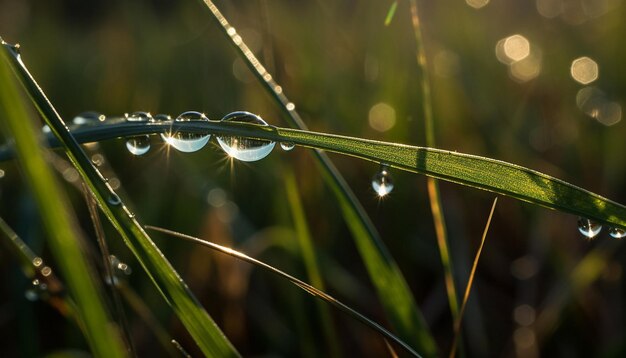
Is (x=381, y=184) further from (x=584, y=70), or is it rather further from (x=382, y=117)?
(x=584, y=70)

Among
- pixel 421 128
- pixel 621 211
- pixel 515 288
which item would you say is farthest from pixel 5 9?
pixel 621 211

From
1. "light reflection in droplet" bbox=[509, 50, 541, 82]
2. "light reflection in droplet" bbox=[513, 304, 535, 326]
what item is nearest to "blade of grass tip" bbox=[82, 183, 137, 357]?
"light reflection in droplet" bbox=[513, 304, 535, 326]

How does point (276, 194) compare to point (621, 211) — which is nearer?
point (621, 211)

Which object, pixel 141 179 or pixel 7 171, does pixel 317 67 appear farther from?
pixel 7 171

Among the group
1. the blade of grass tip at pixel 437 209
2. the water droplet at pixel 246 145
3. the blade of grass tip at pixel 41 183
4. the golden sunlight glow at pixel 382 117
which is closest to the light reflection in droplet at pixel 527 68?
the golden sunlight glow at pixel 382 117

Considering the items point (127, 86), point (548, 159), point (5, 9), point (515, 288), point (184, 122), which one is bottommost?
point (184, 122)

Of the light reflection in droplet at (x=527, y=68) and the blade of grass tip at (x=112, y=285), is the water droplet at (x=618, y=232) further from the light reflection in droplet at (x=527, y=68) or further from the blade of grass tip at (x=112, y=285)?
the light reflection in droplet at (x=527, y=68)
